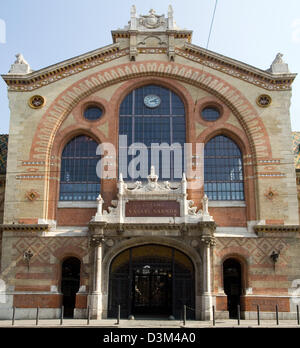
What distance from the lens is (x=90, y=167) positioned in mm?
33219

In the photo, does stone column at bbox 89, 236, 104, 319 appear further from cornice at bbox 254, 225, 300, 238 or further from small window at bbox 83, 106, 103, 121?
cornice at bbox 254, 225, 300, 238

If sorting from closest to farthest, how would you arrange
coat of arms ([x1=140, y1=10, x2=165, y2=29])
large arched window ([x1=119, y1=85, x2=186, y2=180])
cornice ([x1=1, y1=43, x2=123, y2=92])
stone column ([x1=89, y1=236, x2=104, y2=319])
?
stone column ([x1=89, y1=236, x2=104, y2=319])
large arched window ([x1=119, y1=85, x2=186, y2=180])
cornice ([x1=1, y1=43, x2=123, y2=92])
coat of arms ([x1=140, y1=10, x2=165, y2=29])

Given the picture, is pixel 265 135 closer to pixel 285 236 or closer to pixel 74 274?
pixel 285 236

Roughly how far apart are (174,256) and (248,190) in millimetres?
6592

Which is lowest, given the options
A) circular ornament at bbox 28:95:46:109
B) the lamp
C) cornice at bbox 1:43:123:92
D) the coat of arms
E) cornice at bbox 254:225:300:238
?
the lamp

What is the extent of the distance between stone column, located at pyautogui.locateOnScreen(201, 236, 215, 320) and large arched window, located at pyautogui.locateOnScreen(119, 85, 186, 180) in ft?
17.2

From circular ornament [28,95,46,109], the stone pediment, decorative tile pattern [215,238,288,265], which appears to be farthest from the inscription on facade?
circular ornament [28,95,46,109]

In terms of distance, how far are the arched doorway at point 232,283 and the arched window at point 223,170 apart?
14.3 ft

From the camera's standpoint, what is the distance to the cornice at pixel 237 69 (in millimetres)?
33781

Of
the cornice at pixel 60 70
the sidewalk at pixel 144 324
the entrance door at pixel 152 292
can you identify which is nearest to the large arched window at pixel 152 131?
the cornice at pixel 60 70

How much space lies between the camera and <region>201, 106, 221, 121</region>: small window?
34.2 m

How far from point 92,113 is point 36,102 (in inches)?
155

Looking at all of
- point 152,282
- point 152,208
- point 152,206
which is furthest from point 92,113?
point 152,282

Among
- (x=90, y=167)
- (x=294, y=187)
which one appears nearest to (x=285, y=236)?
(x=294, y=187)
